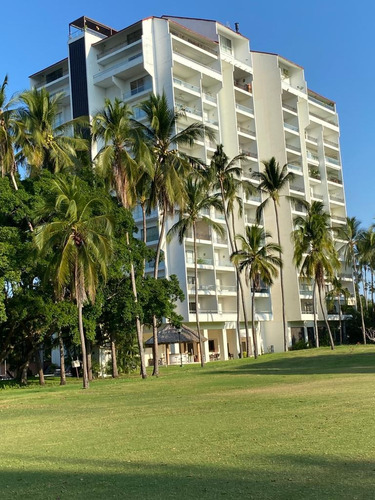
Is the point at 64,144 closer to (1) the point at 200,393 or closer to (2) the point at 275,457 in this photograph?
(1) the point at 200,393

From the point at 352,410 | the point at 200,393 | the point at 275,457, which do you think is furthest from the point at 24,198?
the point at 275,457

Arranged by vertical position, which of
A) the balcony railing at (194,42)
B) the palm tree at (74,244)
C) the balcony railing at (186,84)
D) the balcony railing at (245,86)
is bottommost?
the palm tree at (74,244)

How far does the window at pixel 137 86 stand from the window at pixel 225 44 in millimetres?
11716

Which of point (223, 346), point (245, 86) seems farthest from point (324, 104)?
point (223, 346)

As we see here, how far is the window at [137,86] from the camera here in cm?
5878

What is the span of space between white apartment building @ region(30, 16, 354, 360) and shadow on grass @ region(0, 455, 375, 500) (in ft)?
152

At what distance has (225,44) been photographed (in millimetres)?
67188

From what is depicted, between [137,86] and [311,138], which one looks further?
[311,138]

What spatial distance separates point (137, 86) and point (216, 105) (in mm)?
8703

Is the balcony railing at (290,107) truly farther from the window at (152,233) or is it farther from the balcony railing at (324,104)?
the window at (152,233)

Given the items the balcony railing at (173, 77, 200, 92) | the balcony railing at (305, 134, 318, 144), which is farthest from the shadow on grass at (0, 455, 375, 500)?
the balcony railing at (305, 134, 318, 144)

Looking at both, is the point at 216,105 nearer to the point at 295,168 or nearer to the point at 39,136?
the point at 295,168

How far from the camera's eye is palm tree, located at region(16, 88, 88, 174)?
106 ft

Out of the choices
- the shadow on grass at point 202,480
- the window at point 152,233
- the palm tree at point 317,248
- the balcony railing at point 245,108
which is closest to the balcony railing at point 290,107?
the balcony railing at point 245,108
